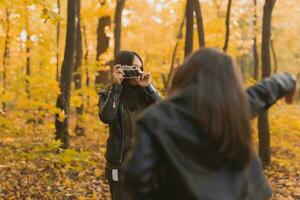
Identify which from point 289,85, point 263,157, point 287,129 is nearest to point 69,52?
point 263,157

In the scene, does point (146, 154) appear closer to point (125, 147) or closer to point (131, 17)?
point (125, 147)

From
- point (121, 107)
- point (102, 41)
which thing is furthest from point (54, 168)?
point (102, 41)

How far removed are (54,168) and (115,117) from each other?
3.70 meters

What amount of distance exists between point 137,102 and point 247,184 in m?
2.20

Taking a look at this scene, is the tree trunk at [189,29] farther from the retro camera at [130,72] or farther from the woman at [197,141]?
the woman at [197,141]

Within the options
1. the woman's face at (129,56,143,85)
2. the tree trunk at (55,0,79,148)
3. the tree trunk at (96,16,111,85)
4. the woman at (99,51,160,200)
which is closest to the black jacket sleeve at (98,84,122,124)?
the woman at (99,51,160,200)

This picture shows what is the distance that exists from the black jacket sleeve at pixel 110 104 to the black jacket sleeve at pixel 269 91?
1.85m

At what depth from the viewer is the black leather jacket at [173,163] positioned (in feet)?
7.07

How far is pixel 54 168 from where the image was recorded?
7613mm

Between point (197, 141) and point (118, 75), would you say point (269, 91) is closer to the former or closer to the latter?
point (197, 141)

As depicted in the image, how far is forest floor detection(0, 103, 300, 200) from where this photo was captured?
6727mm

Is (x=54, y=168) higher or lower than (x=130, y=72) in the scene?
lower

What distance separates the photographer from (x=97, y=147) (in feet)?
41.5

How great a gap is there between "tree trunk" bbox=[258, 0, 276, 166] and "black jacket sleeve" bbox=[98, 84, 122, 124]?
657cm
